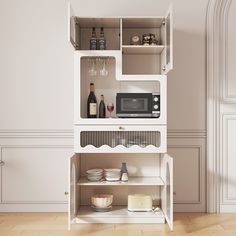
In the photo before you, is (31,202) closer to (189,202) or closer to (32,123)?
(32,123)

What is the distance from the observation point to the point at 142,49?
3807 millimetres

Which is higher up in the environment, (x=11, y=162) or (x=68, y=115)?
(x=68, y=115)

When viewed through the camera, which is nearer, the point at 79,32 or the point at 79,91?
the point at 79,91

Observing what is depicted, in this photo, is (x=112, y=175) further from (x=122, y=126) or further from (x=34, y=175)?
(x=34, y=175)

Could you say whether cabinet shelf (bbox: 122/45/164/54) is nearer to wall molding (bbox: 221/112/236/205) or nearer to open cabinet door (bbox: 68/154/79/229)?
wall molding (bbox: 221/112/236/205)

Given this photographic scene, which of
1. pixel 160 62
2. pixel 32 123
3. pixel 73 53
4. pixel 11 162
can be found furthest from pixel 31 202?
pixel 160 62

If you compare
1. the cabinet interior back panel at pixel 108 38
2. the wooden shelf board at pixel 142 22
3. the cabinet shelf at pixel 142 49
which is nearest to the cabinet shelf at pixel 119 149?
the cabinet shelf at pixel 142 49

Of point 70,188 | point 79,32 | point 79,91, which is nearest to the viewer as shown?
point 70,188

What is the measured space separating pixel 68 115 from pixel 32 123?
1.19 ft

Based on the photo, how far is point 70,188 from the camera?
336cm

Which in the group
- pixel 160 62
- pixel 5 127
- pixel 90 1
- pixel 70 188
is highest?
pixel 90 1

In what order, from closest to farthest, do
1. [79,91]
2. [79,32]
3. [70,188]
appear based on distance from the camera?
[70,188]
[79,91]
[79,32]

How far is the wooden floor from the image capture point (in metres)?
3.36

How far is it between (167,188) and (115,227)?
0.56 m
